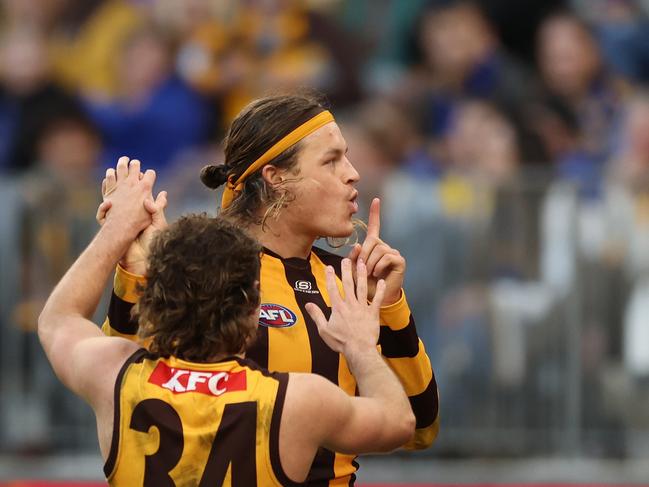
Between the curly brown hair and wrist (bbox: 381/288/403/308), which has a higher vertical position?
wrist (bbox: 381/288/403/308)

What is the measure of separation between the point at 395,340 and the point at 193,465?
1085mm

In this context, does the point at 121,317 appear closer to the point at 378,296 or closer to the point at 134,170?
the point at 134,170

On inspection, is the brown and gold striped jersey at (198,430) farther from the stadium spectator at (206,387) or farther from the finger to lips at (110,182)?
the finger to lips at (110,182)

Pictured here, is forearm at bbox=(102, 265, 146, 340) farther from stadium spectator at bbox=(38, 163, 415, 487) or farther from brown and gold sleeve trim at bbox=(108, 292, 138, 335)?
stadium spectator at bbox=(38, 163, 415, 487)

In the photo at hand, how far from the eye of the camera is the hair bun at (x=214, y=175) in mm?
4516

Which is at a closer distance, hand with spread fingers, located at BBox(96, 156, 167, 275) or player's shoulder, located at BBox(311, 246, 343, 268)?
hand with spread fingers, located at BBox(96, 156, 167, 275)

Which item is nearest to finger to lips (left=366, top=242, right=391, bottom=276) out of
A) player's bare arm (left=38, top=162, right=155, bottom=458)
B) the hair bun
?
the hair bun

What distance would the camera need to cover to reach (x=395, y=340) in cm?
446

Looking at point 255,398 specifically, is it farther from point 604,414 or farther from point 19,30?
point 19,30

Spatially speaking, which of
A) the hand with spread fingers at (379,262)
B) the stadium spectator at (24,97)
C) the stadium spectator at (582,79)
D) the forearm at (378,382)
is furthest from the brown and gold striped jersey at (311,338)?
the stadium spectator at (24,97)

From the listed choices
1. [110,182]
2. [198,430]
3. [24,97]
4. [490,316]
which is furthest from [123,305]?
[24,97]

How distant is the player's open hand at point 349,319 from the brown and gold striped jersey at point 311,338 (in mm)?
249

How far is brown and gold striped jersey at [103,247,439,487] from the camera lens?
4250 mm

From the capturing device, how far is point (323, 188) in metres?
4.46
